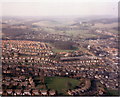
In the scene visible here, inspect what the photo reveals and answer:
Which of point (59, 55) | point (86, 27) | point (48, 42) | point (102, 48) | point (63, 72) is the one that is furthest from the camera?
point (86, 27)

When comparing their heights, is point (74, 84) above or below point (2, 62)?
below

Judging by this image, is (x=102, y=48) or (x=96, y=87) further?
(x=102, y=48)

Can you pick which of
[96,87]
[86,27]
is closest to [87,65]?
[96,87]

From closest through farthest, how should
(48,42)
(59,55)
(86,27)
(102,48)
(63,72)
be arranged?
(63,72) → (59,55) → (102,48) → (48,42) → (86,27)

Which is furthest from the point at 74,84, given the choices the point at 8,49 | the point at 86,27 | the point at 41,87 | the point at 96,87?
the point at 86,27

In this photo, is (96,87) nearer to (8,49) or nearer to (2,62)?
(2,62)

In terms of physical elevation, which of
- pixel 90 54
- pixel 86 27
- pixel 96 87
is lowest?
pixel 96 87

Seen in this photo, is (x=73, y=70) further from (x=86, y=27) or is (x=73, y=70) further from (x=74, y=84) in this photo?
(x=86, y=27)
